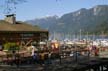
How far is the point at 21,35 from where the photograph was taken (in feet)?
160

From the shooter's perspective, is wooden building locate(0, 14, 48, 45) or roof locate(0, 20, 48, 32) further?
roof locate(0, 20, 48, 32)

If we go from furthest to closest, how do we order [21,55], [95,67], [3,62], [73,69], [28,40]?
[28,40]
[21,55]
[3,62]
[95,67]
[73,69]

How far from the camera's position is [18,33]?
48.3 meters

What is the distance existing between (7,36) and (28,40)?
379 cm

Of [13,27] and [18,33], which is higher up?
[13,27]

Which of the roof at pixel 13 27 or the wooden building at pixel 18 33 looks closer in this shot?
the wooden building at pixel 18 33

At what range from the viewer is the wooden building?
47.1 m

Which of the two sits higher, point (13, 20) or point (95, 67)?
point (13, 20)

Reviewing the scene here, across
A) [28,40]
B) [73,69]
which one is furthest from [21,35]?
[73,69]

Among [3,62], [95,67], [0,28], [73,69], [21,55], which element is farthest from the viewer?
[0,28]

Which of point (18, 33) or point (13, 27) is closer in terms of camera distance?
point (18, 33)

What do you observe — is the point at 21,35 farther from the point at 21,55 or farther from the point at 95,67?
the point at 95,67

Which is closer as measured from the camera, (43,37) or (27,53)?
(27,53)

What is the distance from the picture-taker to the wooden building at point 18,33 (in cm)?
4709
